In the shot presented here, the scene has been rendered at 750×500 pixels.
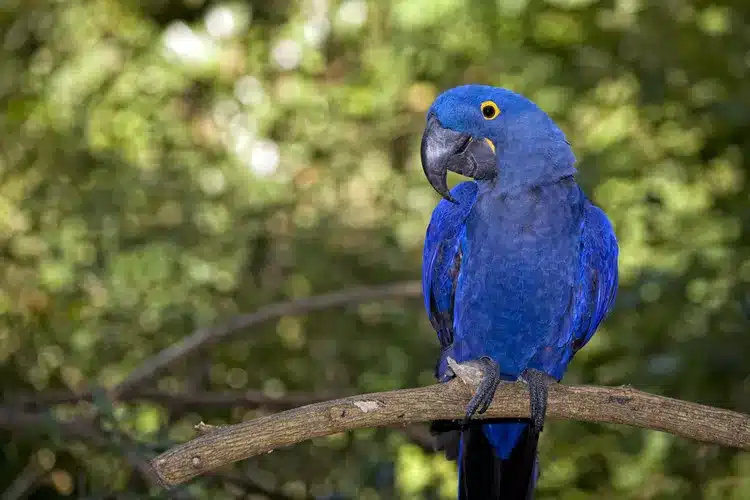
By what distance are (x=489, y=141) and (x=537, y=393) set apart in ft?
2.47

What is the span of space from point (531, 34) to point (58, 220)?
272 cm

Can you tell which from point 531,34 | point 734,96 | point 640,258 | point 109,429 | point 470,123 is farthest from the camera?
point 531,34

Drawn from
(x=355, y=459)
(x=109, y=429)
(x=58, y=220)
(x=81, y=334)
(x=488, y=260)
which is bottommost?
(x=355, y=459)

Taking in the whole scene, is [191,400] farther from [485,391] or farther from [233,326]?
[485,391]

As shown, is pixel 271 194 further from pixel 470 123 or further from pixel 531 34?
pixel 470 123

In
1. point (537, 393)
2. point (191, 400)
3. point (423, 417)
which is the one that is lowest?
point (191, 400)

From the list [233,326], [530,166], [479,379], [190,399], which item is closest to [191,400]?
[190,399]

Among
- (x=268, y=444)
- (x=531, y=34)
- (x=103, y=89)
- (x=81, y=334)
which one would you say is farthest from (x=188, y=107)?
(x=268, y=444)

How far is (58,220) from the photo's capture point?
168 inches

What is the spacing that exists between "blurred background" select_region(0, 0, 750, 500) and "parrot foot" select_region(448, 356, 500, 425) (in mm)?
985

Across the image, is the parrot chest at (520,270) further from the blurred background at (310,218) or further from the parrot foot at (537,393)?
the blurred background at (310,218)

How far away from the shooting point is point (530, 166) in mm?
2500

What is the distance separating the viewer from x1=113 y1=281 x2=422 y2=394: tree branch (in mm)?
3402

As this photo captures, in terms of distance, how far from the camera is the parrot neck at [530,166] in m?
2.50
